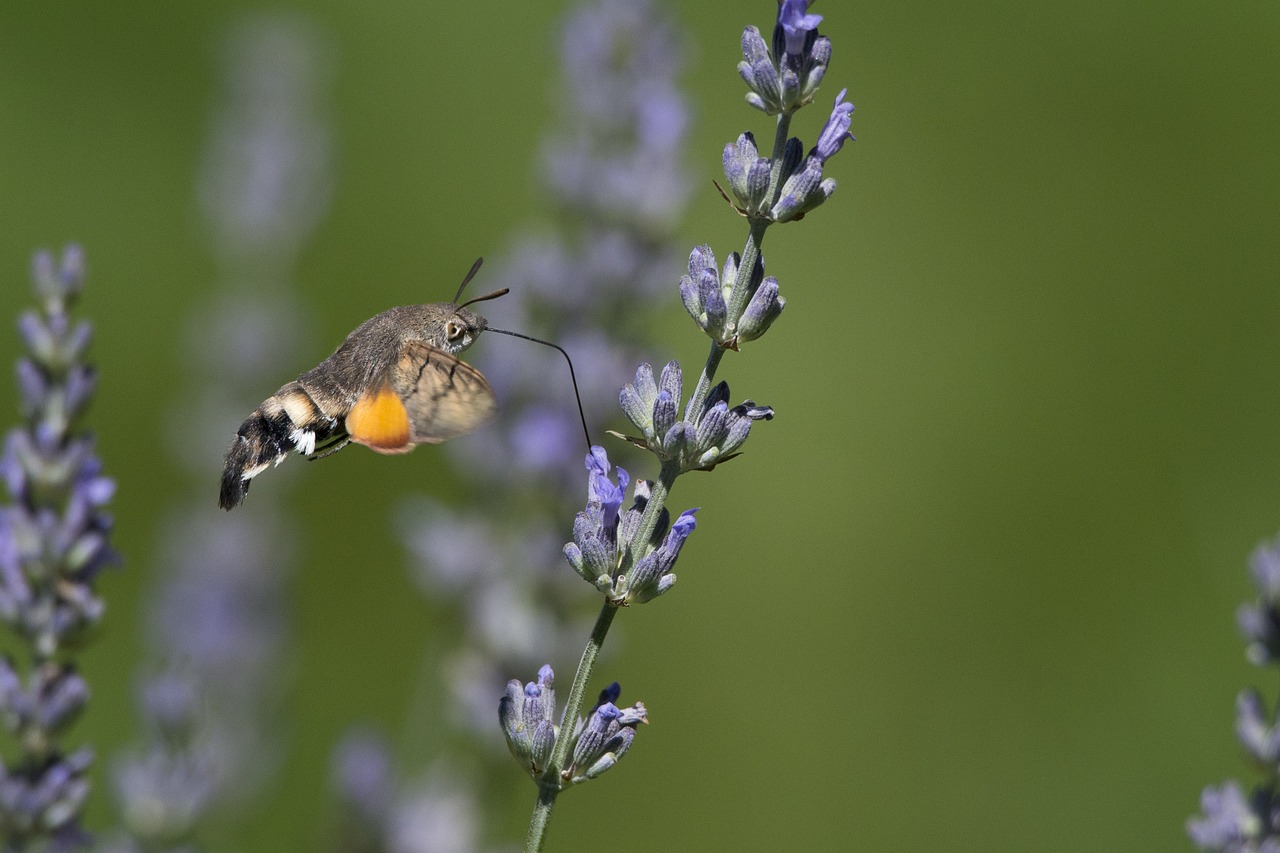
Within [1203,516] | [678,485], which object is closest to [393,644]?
[678,485]

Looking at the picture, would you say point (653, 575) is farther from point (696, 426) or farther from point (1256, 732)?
point (1256, 732)

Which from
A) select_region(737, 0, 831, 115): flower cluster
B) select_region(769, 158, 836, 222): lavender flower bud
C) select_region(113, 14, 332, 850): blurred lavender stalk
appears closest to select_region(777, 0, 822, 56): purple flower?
select_region(737, 0, 831, 115): flower cluster

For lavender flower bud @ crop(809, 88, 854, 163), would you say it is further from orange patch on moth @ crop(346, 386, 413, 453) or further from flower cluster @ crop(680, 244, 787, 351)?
orange patch on moth @ crop(346, 386, 413, 453)

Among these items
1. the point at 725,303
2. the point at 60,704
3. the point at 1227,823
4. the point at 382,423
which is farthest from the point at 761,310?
the point at 60,704

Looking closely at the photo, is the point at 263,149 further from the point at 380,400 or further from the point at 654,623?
the point at 380,400

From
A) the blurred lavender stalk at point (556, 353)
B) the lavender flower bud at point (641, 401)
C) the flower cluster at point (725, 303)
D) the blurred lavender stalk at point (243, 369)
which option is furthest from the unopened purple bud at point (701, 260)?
the blurred lavender stalk at point (243, 369)

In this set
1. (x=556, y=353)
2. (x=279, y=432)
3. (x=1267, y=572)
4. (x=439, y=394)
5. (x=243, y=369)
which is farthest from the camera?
(x=243, y=369)

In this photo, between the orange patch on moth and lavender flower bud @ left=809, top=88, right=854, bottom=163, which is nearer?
lavender flower bud @ left=809, top=88, right=854, bottom=163
